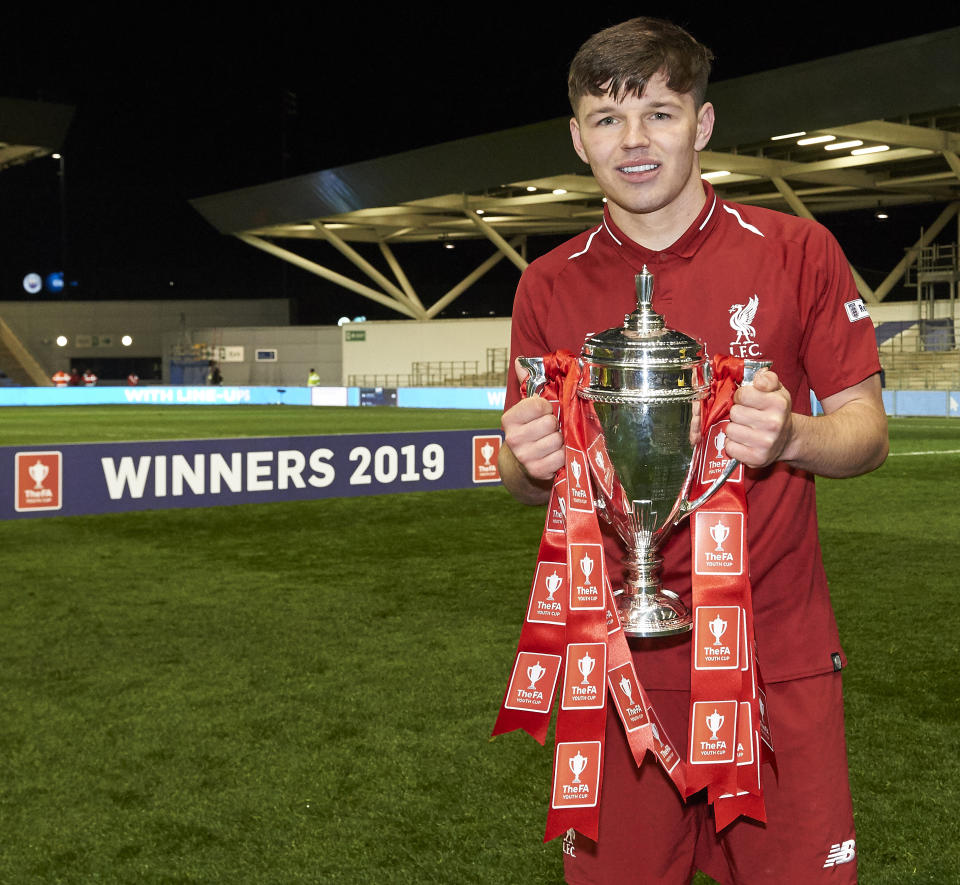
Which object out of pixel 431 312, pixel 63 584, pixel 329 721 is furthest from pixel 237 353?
pixel 329 721

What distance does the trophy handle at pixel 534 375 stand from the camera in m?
1.54

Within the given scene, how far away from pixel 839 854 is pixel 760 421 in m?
0.74

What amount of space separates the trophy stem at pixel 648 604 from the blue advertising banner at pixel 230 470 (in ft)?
23.1

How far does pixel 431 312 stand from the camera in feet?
146

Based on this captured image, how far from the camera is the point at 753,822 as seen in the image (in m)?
1.71

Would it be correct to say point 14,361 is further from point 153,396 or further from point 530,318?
point 530,318

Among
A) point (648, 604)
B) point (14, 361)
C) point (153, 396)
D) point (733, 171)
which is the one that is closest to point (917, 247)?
point (733, 171)

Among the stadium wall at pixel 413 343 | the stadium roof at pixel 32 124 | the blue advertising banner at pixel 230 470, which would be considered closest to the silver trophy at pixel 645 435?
the blue advertising banner at pixel 230 470

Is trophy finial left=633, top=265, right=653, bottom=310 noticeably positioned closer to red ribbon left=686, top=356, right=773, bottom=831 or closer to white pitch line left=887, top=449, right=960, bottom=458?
red ribbon left=686, top=356, right=773, bottom=831

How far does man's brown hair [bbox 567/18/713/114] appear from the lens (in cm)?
155

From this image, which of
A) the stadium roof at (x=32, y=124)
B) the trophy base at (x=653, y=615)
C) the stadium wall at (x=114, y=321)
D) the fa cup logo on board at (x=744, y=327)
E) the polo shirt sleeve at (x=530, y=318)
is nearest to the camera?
the trophy base at (x=653, y=615)

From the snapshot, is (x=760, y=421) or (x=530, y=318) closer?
(x=760, y=421)

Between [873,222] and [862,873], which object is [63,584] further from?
[873,222]

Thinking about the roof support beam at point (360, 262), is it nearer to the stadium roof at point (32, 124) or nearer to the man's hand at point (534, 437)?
the stadium roof at point (32, 124)
